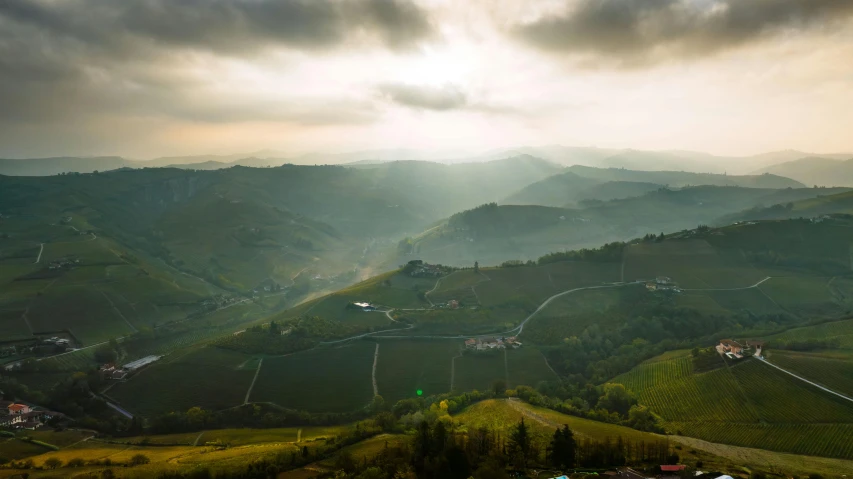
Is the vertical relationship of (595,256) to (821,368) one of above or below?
above

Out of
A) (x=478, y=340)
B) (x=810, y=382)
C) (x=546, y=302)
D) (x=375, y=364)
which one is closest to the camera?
(x=810, y=382)

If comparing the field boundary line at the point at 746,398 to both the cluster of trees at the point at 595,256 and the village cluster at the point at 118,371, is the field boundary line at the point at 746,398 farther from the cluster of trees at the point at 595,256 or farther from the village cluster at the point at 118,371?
the village cluster at the point at 118,371

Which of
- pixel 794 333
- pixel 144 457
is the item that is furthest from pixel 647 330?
pixel 144 457

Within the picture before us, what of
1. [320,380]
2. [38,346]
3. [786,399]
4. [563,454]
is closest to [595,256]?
[786,399]

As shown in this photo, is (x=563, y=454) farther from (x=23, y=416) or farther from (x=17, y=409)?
(x=17, y=409)

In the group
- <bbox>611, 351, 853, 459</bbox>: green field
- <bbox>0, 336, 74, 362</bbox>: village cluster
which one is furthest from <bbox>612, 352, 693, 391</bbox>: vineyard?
<bbox>0, 336, 74, 362</bbox>: village cluster

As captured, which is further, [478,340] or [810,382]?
[478,340]
